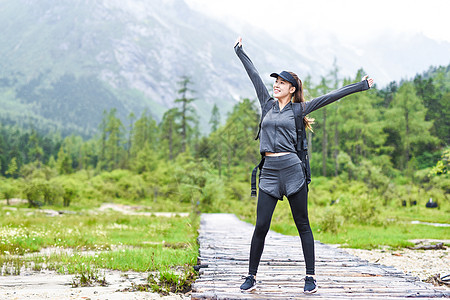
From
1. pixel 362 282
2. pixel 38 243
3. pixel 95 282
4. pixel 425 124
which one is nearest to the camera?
pixel 362 282

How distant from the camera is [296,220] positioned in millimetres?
4109

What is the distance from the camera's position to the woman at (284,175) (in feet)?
13.3

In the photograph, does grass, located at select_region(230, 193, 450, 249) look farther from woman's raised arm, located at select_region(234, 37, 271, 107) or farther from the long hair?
woman's raised arm, located at select_region(234, 37, 271, 107)

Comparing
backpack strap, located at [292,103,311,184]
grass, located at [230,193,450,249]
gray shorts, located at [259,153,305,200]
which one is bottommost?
grass, located at [230,193,450,249]

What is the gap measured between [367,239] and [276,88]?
334 inches

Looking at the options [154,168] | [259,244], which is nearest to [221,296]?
[259,244]

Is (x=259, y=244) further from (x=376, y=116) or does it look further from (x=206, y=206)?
(x=376, y=116)

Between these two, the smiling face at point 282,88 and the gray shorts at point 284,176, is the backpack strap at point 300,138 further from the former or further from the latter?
the smiling face at point 282,88

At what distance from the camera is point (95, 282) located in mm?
5551

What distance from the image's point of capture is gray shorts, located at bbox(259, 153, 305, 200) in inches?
159

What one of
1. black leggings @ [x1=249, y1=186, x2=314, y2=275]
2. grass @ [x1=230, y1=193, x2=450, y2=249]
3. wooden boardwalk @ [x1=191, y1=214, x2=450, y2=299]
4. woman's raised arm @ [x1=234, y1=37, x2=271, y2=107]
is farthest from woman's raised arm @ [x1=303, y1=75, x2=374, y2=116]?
Answer: grass @ [x1=230, y1=193, x2=450, y2=249]

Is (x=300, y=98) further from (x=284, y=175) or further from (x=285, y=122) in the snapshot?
(x=284, y=175)

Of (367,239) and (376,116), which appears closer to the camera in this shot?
(367,239)

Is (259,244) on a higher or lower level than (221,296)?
higher
